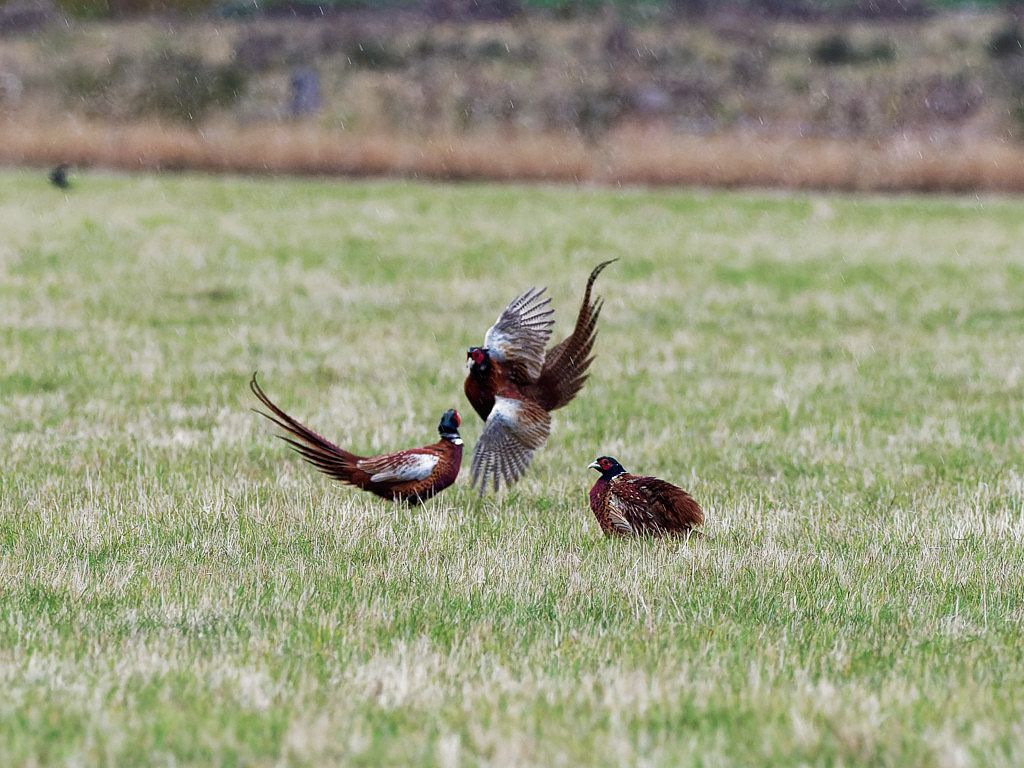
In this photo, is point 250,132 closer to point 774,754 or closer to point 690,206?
point 690,206

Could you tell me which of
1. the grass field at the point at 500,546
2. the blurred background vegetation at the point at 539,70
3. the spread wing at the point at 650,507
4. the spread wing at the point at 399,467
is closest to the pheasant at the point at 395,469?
the spread wing at the point at 399,467

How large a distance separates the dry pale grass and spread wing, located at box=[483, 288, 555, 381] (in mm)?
23583

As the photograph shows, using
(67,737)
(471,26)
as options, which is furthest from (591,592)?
(471,26)

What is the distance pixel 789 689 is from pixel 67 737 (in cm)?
192

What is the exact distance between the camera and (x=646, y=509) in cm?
607

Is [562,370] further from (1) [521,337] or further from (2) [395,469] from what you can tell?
(2) [395,469]

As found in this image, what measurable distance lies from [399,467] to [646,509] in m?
1.11

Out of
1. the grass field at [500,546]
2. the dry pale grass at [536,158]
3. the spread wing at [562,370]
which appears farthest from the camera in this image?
the dry pale grass at [536,158]

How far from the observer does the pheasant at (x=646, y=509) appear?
6.07 metres

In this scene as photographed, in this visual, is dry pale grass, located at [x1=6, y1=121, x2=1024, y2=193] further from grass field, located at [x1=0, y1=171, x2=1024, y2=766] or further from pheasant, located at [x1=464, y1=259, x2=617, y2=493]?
pheasant, located at [x1=464, y1=259, x2=617, y2=493]

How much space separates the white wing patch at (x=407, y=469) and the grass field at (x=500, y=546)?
0.17 meters

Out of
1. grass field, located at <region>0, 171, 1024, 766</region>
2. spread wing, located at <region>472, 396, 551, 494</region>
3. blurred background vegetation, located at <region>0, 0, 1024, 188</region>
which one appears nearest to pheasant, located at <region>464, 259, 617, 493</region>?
spread wing, located at <region>472, 396, 551, 494</region>

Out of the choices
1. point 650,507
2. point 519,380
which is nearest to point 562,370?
point 519,380

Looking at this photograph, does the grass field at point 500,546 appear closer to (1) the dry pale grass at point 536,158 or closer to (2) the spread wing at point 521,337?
(2) the spread wing at point 521,337
